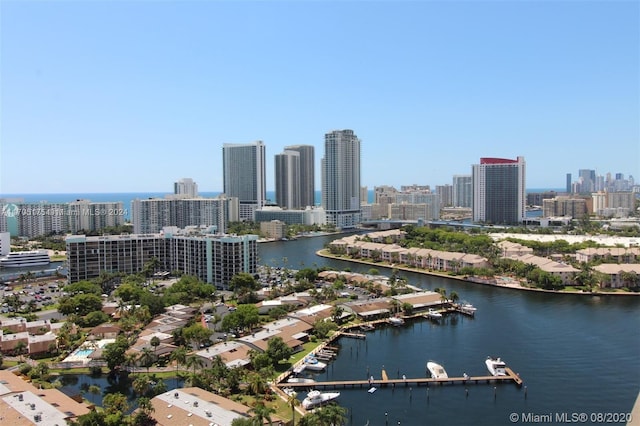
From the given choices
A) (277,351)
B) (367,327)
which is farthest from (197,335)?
(367,327)

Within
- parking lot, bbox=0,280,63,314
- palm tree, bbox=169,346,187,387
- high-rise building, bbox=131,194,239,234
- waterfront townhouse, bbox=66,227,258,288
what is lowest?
parking lot, bbox=0,280,63,314

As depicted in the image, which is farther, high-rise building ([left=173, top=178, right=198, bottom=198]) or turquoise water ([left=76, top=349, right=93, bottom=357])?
high-rise building ([left=173, top=178, right=198, bottom=198])

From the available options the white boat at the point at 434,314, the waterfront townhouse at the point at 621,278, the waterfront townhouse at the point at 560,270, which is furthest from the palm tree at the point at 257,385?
the waterfront townhouse at the point at 621,278

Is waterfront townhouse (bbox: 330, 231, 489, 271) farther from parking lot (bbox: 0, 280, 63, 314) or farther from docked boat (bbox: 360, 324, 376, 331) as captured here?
parking lot (bbox: 0, 280, 63, 314)

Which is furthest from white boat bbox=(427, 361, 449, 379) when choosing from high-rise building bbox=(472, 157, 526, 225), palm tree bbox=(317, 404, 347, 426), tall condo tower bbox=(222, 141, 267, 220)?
Result: tall condo tower bbox=(222, 141, 267, 220)

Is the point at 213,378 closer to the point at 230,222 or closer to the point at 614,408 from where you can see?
the point at 614,408

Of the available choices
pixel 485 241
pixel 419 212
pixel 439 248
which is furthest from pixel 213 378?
pixel 419 212
